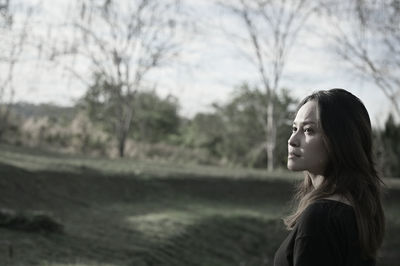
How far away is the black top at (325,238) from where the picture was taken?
5.39ft

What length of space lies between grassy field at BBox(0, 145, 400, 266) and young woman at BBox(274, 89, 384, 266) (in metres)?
4.95

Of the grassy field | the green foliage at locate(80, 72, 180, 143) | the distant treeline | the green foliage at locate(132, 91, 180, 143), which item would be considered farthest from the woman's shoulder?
the green foliage at locate(132, 91, 180, 143)

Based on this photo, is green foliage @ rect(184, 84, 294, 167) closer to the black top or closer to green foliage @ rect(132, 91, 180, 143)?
green foliage @ rect(132, 91, 180, 143)

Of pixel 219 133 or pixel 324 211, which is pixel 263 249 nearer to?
pixel 324 211

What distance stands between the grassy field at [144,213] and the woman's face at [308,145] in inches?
194

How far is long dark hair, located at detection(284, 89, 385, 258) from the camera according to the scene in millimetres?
1764

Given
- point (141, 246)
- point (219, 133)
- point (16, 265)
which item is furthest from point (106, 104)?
point (16, 265)

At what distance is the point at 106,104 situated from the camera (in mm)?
27938

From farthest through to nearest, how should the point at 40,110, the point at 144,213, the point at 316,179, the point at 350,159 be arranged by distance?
1. the point at 40,110
2. the point at 144,213
3. the point at 316,179
4. the point at 350,159

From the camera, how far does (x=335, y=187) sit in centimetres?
179

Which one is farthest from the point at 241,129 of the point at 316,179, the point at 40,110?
the point at 316,179

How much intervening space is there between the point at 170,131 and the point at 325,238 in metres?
32.6

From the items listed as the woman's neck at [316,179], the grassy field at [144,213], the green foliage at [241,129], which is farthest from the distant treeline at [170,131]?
the woman's neck at [316,179]

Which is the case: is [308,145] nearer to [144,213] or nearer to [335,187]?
[335,187]
